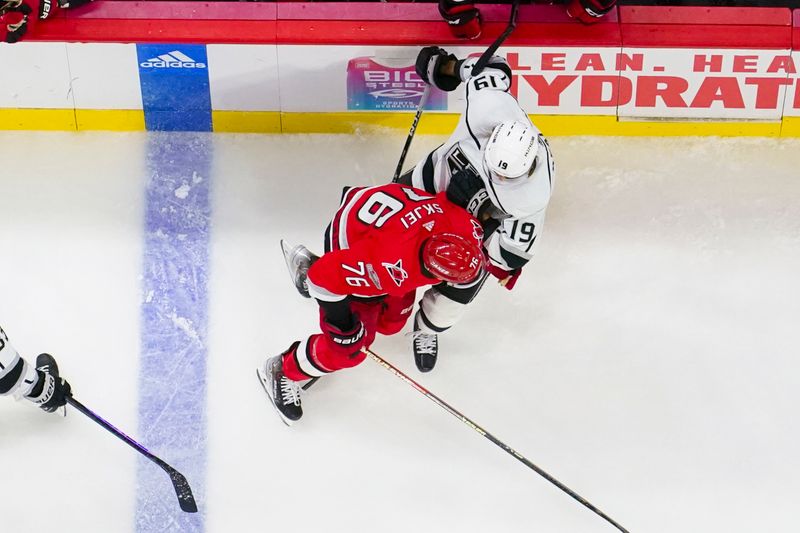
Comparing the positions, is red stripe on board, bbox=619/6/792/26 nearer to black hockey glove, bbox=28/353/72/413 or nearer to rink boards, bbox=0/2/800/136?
rink boards, bbox=0/2/800/136

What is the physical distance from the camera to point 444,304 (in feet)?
13.4

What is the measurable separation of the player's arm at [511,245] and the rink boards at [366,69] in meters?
0.95

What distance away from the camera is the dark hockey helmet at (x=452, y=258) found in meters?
3.23

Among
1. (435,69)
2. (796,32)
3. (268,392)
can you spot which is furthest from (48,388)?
(796,32)

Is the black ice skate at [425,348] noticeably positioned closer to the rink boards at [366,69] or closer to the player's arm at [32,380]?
the rink boards at [366,69]

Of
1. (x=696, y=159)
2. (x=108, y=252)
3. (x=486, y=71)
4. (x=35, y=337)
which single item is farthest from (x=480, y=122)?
(x=35, y=337)

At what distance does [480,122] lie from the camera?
379 cm

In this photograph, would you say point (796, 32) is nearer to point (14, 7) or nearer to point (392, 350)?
point (392, 350)

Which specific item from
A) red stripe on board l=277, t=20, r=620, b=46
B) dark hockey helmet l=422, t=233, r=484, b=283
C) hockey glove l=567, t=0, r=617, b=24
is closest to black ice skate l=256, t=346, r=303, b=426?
dark hockey helmet l=422, t=233, r=484, b=283

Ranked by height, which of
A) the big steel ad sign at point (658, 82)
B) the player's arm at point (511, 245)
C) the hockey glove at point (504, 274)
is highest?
the big steel ad sign at point (658, 82)

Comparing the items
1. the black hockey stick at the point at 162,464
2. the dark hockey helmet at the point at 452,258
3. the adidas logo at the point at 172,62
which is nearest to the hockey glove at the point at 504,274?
the dark hockey helmet at the point at 452,258

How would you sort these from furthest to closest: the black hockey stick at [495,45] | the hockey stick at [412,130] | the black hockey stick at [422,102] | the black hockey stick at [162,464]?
the hockey stick at [412,130] → the black hockey stick at [422,102] → the black hockey stick at [162,464] → the black hockey stick at [495,45]

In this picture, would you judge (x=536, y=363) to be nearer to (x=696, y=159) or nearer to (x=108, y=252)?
(x=696, y=159)

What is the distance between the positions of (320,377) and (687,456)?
4.96 ft
